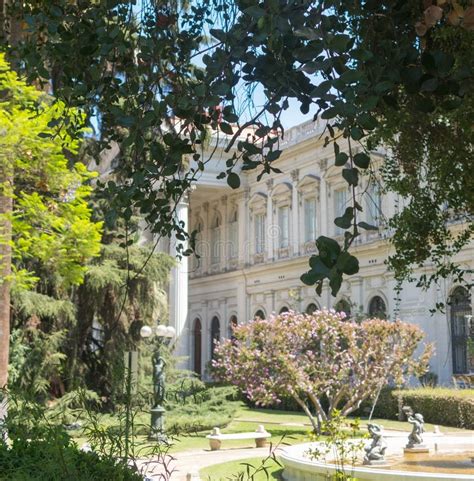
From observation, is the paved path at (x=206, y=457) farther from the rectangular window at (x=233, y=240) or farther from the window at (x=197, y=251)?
the rectangular window at (x=233, y=240)

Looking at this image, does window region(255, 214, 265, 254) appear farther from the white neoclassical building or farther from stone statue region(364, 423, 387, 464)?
stone statue region(364, 423, 387, 464)

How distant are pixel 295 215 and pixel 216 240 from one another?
7737 millimetres

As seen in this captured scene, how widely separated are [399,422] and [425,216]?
1996 centimetres

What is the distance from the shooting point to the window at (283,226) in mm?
36750

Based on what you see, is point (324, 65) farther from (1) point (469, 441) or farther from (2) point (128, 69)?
(1) point (469, 441)

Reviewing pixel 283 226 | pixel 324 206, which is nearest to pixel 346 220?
pixel 324 206

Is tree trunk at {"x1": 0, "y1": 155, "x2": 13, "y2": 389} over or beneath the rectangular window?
beneath

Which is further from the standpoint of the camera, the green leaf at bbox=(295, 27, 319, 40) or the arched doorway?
the arched doorway

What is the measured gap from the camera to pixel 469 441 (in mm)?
14641

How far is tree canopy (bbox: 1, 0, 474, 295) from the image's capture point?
2043 millimetres

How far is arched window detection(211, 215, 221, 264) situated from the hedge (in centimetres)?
1847

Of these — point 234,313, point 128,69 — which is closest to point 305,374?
point 128,69

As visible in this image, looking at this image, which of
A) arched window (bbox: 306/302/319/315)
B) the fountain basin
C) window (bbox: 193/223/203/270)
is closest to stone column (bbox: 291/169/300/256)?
arched window (bbox: 306/302/319/315)

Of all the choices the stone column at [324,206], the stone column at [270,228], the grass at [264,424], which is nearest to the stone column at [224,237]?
the stone column at [270,228]
